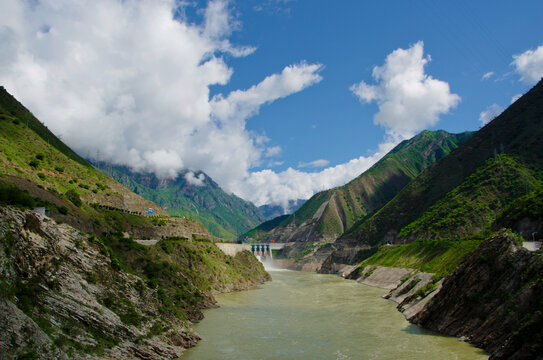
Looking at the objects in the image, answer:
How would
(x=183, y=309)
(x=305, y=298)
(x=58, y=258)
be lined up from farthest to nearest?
(x=305, y=298)
(x=183, y=309)
(x=58, y=258)

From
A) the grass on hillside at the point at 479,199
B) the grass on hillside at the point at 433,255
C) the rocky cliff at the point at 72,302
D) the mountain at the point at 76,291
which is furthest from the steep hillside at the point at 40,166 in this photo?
the grass on hillside at the point at 479,199

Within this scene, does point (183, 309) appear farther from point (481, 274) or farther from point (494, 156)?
point (494, 156)

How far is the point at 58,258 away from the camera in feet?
91.5

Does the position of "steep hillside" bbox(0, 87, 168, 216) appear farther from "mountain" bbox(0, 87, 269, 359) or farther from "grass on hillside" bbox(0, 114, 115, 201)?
"mountain" bbox(0, 87, 269, 359)

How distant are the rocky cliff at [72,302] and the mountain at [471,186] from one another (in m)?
87.7

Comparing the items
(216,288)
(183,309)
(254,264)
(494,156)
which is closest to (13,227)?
(183,309)

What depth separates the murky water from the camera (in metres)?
33.5

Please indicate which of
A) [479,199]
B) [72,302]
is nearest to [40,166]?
[72,302]

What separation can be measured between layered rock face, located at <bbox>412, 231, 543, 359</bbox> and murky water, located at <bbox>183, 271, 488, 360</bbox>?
2029mm

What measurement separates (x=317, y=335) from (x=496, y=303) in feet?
61.4

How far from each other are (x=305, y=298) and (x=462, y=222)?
60.7 m

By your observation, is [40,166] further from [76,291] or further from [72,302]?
[72,302]

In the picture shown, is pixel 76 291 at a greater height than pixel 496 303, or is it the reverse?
pixel 76 291

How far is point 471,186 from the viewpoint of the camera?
123 m
